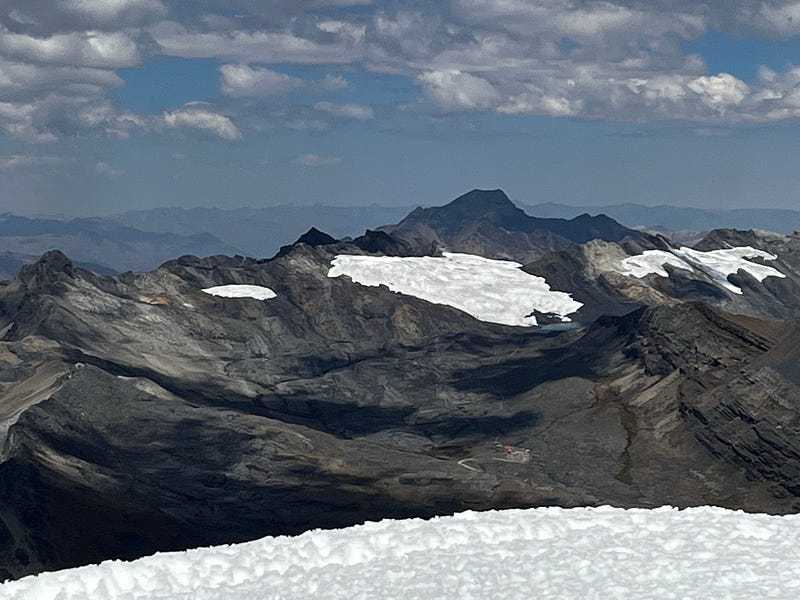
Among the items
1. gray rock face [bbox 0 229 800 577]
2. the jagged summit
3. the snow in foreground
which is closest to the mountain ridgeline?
gray rock face [bbox 0 229 800 577]

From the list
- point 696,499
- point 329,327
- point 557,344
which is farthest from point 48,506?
point 329,327

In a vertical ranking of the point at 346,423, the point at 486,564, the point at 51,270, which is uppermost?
the point at 486,564

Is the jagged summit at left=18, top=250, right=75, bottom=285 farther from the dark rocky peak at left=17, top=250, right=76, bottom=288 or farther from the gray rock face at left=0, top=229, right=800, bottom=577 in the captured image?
the gray rock face at left=0, top=229, right=800, bottom=577

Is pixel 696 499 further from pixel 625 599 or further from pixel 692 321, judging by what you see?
pixel 625 599

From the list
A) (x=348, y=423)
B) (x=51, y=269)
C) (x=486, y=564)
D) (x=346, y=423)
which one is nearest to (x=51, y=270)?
(x=51, y=269)

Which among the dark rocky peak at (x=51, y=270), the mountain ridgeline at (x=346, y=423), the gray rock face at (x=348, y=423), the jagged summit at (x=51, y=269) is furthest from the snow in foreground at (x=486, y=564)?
the jagged summit at (x=51, y=269)

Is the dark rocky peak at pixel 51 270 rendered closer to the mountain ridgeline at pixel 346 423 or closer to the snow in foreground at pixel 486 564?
the mountain ridgeline at pixel 346 423

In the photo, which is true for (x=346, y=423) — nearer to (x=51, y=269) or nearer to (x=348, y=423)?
(x=348, y=423)
